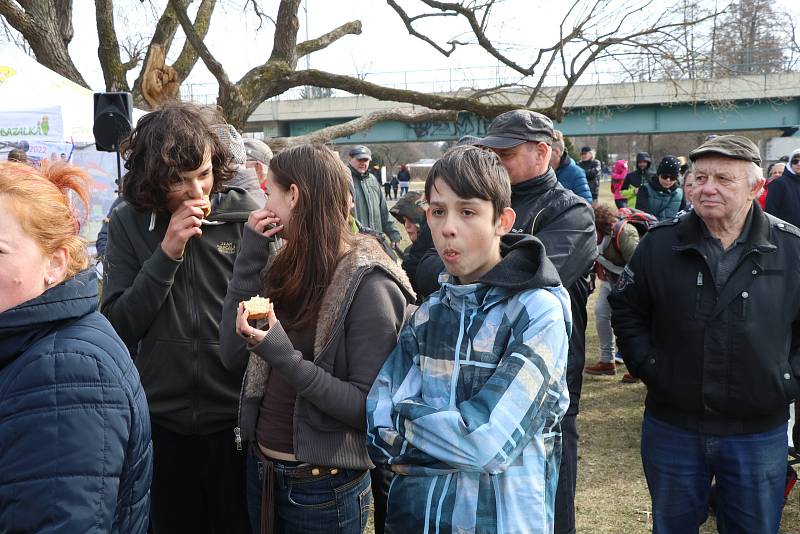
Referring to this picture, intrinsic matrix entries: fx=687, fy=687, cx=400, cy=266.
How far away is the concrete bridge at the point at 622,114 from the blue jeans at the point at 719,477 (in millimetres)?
20869

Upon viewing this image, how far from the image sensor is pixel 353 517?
2174mm

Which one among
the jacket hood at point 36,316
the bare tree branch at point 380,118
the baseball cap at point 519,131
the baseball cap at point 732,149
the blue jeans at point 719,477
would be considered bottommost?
the blue jeans at point 719,477

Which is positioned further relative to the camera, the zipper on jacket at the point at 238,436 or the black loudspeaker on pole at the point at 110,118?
the black loudspeaker on pole at the point at 110,118

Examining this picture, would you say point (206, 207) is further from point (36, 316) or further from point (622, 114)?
point (622, 114)

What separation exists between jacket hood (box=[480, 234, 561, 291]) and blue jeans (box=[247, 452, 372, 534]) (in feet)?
2.70

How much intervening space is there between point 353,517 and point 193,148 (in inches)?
53.1

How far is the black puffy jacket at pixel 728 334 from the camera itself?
8.60 feet

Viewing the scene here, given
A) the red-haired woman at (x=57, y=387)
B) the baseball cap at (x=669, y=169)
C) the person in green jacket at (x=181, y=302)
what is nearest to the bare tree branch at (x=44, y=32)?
the baseball cap at (x=669, y=169)

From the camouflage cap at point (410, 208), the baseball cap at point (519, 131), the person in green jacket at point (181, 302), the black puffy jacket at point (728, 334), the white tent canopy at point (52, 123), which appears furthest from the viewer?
the white tent canopy at point (52, 123)

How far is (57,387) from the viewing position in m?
1.35

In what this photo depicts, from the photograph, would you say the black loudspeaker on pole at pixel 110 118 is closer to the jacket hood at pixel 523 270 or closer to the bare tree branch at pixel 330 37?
the jacket hood at pixel 523 270

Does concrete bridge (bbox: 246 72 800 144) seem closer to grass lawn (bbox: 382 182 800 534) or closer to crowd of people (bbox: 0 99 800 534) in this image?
grass lawn (bbox: 382 182 800 534)

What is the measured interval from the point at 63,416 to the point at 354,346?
91cm

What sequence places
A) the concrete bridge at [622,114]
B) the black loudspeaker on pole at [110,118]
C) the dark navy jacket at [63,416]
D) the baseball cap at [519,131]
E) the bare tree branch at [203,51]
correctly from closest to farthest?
1. the dark navy jacket at [63,416]
2. the baseball cap at [519,131]
3. the black loudspeaker on pole at [110,118]
4. the bare tree branch at [203,51]
5. the concrete bridge at [622,114]
